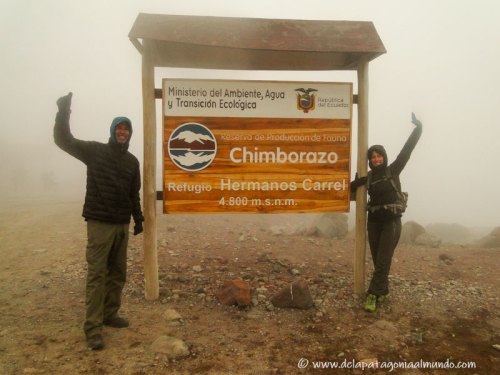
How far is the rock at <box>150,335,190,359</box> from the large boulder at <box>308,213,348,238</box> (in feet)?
21.2

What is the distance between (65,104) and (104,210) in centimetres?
120

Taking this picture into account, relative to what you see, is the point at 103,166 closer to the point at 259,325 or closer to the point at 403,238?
the point at 259,325

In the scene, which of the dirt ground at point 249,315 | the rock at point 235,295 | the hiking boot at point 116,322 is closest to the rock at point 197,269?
the dirt ground at point 249,315

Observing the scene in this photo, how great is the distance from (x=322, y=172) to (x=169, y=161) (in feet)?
7.38

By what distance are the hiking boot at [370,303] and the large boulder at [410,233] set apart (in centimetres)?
520

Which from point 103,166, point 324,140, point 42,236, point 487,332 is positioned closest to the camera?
point 103,166

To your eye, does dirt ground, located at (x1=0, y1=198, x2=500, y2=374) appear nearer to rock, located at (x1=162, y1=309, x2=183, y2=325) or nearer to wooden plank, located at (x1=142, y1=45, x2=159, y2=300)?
rock, located at (x1=162, y1=309, x2=183, y2=325)

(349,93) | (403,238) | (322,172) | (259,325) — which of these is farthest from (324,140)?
(403,238)

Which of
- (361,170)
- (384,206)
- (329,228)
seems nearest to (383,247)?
(384,206)

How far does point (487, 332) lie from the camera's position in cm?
412

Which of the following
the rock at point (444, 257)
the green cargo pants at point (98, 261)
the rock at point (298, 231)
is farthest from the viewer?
the rock at point (298, 231)

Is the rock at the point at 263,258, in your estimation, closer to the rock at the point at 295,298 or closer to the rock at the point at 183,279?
the rock at the point at 183,279

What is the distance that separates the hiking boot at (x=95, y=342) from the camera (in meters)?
3.55

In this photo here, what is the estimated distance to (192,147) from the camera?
4816 mm
